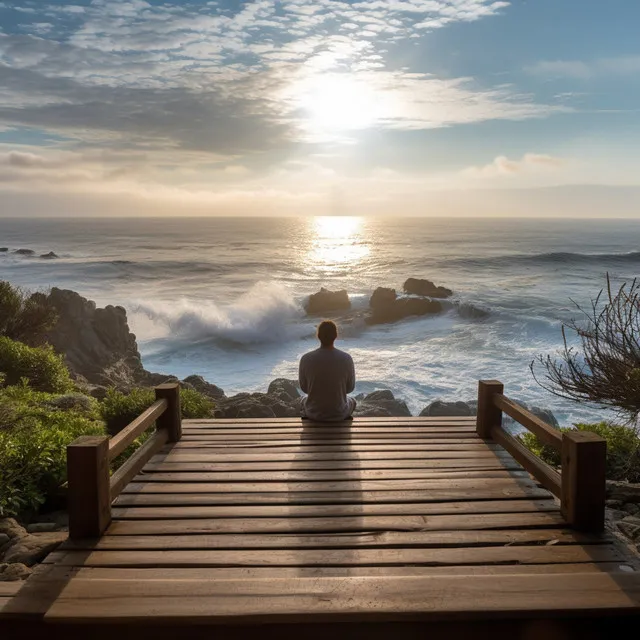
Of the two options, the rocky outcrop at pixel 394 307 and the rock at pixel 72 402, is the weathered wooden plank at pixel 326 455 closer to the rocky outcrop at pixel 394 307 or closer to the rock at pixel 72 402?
the rock at pixel 72 402

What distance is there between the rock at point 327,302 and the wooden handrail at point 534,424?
3440 cm

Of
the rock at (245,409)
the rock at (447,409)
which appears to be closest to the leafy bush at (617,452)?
the rock at (447,409)

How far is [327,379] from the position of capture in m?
6.95

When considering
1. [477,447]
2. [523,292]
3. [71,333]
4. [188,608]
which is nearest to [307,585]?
[188,608]

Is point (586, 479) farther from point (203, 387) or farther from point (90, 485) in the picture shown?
point (203, 387)

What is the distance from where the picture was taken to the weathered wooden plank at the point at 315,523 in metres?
4.23

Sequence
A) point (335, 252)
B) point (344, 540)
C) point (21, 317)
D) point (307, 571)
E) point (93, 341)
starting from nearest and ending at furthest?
1. point (307, 571)
2. point (344, 540)
3. point (21, 317)
4. point (93, 341)
5. point (335, 252)

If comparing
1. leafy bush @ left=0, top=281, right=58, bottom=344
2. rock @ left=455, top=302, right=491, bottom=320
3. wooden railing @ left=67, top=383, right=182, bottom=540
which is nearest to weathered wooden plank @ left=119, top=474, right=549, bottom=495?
wooden railing @ left=67, top=383, right=182, bottom=540

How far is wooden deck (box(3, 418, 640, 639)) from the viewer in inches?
125

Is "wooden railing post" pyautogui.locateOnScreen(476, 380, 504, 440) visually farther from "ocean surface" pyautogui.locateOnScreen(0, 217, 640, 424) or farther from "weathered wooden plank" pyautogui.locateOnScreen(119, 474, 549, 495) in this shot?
"ocean surface" pyautogui.locateOnScreen(0, 217, 640, 424)

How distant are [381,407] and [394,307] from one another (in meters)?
22.6

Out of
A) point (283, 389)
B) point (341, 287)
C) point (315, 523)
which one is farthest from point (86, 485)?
point (341, 287)

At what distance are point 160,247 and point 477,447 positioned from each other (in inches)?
3396

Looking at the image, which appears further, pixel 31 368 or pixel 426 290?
pixel 426 290
